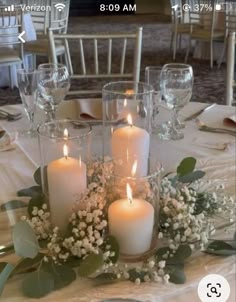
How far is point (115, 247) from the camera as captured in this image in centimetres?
74

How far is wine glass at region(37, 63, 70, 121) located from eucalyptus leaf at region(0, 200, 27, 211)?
17.1 inches

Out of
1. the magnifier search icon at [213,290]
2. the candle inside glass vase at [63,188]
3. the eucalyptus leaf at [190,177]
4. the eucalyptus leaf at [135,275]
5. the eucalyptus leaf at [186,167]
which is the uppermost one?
the candle inside glass vase at [63,188]

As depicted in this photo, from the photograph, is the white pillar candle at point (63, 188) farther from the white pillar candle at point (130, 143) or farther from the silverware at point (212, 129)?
the silverware at point (212, 129)

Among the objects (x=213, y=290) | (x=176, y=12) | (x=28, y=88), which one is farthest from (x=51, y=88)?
(x=176, y=12)

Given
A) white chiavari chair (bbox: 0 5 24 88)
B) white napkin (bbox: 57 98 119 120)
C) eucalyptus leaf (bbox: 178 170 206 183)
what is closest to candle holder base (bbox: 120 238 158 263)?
eucalyptus leaf (bbox: 178 170 206 183)

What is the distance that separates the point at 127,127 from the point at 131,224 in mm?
293

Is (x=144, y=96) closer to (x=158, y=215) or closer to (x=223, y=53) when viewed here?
(x=158, y=215)

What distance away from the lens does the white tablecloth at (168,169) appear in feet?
2.36

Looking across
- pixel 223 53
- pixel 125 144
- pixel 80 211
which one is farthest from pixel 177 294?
pixel 223 53

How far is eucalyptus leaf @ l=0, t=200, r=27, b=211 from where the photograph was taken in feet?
3.14

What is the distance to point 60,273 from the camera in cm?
73

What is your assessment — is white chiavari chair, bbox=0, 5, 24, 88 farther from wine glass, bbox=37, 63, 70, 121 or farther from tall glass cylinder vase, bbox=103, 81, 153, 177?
tall glass cylinder vase, bbox=103, 81, 153, 177

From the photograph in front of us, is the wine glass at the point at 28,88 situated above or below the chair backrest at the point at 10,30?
above

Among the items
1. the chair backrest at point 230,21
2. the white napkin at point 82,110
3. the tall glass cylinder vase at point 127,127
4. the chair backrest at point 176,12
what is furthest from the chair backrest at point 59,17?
the tall glass cylinder vase at point 127,127
